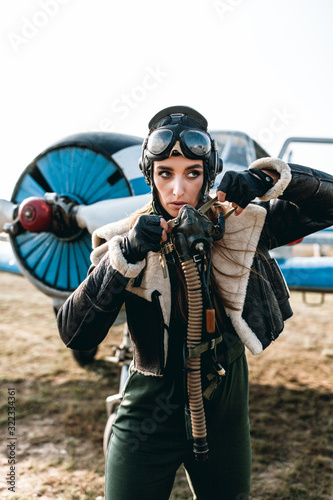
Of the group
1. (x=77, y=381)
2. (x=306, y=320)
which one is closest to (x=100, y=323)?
(x=77, y=381)

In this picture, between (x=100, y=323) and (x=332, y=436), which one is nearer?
(x=100, y=323)

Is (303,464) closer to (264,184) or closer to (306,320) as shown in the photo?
(264,184)

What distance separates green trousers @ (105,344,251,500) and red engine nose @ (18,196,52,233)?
163 cm

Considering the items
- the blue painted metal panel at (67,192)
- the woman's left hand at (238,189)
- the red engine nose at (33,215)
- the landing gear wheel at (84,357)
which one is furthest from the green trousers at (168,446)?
the landing gear wheel at (84,357)

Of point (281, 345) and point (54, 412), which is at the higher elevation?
point (54, 412)

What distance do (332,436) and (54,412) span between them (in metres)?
2.62

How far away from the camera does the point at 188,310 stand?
1.37 m

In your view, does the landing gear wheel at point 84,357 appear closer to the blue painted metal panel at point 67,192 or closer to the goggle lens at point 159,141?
the blue painted metal panel at point 67,192

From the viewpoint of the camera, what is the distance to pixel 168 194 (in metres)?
1.47

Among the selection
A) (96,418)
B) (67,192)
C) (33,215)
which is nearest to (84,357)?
(96,418)

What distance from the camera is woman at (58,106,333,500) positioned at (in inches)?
53.7

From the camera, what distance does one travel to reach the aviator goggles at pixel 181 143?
1.45 meters

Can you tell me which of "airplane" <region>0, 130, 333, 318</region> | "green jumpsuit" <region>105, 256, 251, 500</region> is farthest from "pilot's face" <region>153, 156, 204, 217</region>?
"airplane" <region>0, 130, 333, 318</region>

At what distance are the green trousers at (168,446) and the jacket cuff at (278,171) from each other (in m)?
0.62
